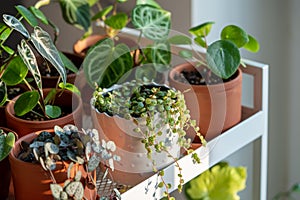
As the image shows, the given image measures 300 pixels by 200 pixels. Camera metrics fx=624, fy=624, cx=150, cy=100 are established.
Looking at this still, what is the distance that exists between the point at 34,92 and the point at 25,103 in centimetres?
3

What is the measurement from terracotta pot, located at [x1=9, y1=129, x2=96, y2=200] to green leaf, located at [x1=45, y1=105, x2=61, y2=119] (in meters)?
0.13

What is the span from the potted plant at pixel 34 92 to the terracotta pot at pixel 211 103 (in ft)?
0.75

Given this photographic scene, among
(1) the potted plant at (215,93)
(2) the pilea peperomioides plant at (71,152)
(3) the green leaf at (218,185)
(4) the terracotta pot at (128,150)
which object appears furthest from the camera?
(1) the potted plant at (215,93)

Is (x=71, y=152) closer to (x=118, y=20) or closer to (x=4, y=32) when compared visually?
(x=4, y=32)

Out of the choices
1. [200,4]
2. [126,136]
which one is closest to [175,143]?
[126,136]

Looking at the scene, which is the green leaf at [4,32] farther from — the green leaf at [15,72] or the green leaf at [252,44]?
the green leaf at [252,44]

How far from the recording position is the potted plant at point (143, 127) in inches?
42.8

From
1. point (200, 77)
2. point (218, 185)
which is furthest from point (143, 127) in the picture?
point (218, 185)

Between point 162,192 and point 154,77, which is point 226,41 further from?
point 162,192

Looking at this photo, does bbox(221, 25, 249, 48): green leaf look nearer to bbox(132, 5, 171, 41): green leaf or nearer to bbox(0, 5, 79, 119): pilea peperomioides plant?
bbox(132, 5, 171, 41): green leaf

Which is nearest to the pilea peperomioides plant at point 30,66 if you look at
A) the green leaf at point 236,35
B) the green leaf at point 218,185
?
the green leaf at point 236,35

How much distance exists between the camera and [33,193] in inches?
38.7

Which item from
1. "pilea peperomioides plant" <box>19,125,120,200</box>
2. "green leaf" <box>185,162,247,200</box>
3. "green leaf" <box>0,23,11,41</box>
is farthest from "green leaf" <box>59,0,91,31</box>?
"green leaf" <box>185,162,247,200</box>

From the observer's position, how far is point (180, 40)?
1.33m
